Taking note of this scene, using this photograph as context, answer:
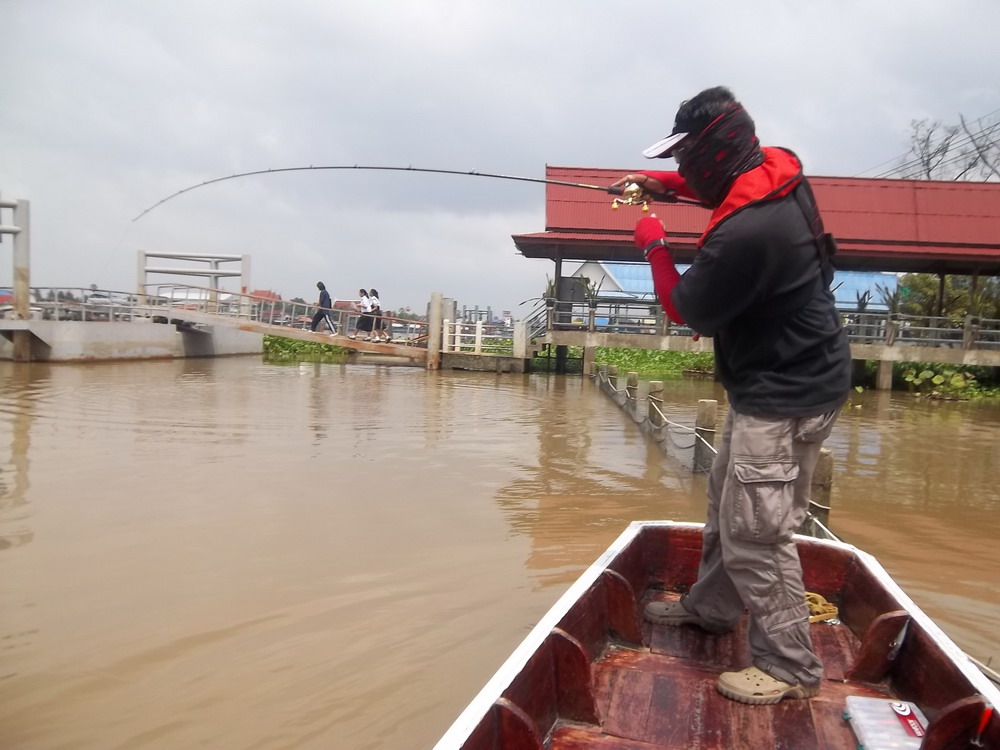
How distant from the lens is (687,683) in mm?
2479

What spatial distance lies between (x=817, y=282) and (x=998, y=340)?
18.5 m

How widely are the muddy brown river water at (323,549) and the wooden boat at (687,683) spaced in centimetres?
95

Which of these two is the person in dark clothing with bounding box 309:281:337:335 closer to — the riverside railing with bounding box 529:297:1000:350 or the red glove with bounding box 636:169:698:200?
the riverside railing with bounding box 529:297:1000:350

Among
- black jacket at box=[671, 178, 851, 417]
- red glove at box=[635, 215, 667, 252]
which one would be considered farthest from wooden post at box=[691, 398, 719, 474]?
black jacket at box=[671, 178, 851, 417]

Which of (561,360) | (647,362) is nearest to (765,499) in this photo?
(561,360)

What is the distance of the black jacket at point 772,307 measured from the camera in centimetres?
220

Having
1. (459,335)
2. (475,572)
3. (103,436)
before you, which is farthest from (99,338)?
(475,572)

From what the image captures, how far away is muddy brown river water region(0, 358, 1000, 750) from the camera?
10.5 feet

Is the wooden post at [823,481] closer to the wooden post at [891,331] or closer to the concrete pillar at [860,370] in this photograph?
the wooden post at [891,331]

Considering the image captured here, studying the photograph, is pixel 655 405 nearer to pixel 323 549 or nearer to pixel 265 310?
pixel 323 549

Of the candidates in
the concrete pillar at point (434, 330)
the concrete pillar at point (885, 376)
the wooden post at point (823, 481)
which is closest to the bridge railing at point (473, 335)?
the concrete pillar at point (434, 330)

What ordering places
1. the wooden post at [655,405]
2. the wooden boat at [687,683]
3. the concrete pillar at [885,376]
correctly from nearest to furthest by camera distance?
the wooden boat at [687,683] → the wooden post at [655,405] → the concrete pillar at [885,376]

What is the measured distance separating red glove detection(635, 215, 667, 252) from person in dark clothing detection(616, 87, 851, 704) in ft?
0.54

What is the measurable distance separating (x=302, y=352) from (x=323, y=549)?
72.9 feet
